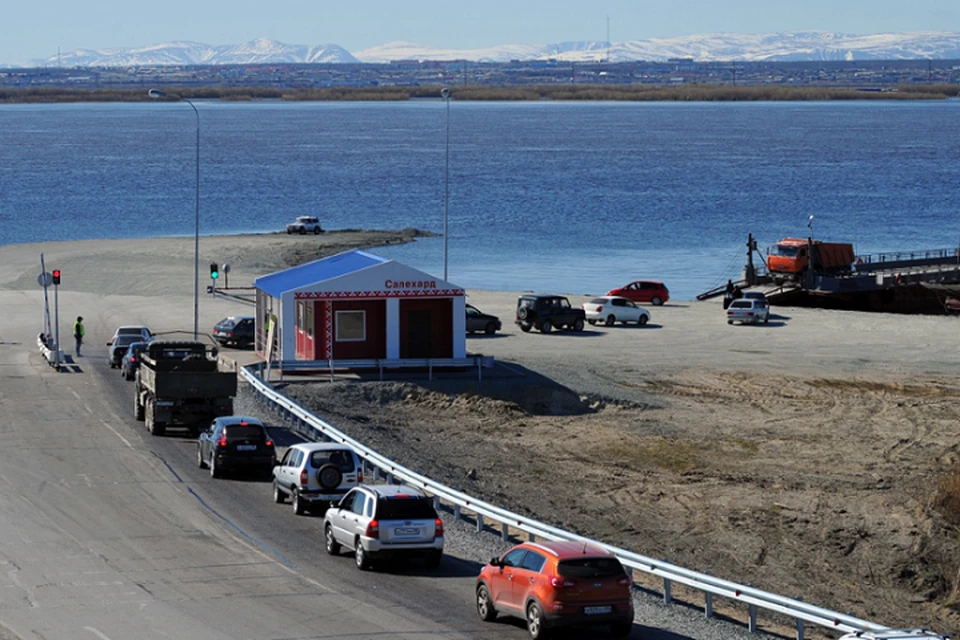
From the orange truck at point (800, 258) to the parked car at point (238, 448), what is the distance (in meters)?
42.2

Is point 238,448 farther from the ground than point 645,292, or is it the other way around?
point 238,448

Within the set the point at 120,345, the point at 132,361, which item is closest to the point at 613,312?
the point at 120,345

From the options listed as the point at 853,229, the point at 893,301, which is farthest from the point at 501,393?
the point at 853,229

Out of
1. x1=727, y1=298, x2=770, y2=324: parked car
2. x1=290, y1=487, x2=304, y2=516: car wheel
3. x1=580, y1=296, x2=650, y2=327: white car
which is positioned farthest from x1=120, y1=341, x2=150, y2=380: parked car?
x1=727, y1=298, x2=770, y2=324: parked car

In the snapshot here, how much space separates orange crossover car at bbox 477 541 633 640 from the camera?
1816cm

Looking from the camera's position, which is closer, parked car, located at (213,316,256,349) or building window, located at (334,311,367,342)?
building window, located at (334,311,367,342)

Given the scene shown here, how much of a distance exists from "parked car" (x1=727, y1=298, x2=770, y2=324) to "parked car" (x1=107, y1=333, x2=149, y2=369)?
2332 centimetres

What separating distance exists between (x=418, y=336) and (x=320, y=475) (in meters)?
18.5

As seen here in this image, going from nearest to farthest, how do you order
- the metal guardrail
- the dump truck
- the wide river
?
the metal guardrail
the dump truck
the wide river

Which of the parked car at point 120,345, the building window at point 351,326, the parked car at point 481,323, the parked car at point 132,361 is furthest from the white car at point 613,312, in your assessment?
the parked car at point 132,361

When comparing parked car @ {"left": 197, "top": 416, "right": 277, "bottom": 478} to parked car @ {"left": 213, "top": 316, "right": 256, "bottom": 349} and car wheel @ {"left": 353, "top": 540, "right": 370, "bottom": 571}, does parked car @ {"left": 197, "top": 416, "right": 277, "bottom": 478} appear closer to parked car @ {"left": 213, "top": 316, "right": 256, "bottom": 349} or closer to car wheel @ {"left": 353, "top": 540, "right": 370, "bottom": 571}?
car wheel @ {"left": 353, "top": 540, "right": 370, "bottom": 571}

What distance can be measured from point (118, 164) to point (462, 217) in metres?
86.3

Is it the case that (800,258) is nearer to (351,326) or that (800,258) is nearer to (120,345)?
(351,326)

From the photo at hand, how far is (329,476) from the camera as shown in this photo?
26.4 m
